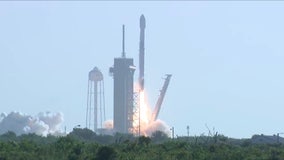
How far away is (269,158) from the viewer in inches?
3617

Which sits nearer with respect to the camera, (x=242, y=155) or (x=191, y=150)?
(x=242, y=155)

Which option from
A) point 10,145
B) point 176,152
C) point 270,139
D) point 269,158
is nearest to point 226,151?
point 176,152

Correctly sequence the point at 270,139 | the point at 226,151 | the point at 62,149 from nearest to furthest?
the point at 226,151 < the point at 62,149 < the point at 270,139

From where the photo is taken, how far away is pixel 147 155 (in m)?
97.9

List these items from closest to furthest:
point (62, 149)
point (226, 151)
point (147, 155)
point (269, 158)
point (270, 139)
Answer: point (269, 158) < point (147, 155) < point (226, 151) < point (62, 149) < point (270, 139)

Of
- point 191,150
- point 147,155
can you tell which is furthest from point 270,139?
Answer: point 147,155

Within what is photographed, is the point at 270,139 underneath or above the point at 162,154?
above

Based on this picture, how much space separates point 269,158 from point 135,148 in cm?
2134

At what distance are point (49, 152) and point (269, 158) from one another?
2490 centimetres

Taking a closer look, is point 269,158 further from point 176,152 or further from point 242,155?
point 176,152

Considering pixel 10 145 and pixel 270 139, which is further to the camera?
pixel 270 139

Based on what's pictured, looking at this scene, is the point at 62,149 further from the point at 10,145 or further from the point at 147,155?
the point at 147,155

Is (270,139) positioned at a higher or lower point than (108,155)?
higher

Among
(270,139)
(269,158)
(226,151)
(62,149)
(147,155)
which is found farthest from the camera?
(270,139)
